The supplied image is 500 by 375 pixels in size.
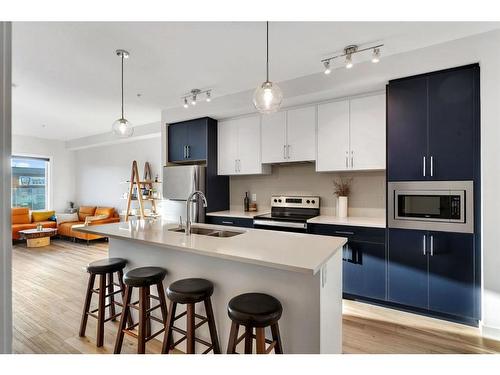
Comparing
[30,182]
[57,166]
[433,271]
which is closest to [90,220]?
[30,182]

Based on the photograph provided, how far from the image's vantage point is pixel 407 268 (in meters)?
2.54

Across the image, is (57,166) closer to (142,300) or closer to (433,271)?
(142,300)

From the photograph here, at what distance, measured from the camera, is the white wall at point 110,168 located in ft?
19.7

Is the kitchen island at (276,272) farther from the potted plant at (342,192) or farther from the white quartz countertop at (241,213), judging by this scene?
the potted plant at (342,192)

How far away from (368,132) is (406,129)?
1.29 feet

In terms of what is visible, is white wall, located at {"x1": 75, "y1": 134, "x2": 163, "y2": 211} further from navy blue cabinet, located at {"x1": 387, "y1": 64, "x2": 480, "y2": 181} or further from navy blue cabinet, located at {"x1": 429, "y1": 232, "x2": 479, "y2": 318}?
navy blue cabinet, located at {"x1": 429, "y1": 232, "x2": 479, "y2": 318}

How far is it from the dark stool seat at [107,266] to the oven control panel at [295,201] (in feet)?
7.15

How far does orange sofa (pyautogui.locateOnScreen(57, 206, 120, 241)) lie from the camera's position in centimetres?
589

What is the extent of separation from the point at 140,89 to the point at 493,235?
4.11m

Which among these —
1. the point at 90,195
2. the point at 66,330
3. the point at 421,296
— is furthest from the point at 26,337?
the point at 90,195

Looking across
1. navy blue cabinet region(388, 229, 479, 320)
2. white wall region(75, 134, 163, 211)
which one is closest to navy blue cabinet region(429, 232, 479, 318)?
navy blue cabinet region(388, 229, 479, 320)

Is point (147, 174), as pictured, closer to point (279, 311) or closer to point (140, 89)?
point (140, 89)

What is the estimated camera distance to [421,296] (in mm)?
2482

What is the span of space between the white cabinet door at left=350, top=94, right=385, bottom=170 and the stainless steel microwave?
1.22ft
